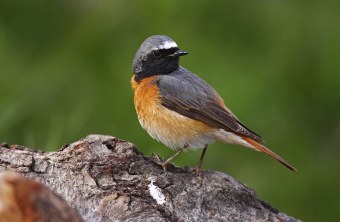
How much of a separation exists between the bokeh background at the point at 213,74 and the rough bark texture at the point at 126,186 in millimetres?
2207

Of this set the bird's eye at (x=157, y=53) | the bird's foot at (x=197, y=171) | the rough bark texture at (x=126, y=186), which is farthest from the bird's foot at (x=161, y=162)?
the bird's eye at (x=157, y=53)

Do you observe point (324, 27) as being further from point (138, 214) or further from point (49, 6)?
point (138, 214)

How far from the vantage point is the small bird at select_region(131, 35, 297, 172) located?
24.4ft

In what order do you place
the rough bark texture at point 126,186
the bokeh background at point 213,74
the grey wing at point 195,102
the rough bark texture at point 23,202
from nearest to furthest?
the rough bark texture at point 23,202, the rough bark texture at point 126,186, the grey wing at point 195,102, the bokeh background at point 213,74

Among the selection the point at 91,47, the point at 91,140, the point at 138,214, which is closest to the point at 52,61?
the point at 91,47

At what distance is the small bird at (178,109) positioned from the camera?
745 centimetres

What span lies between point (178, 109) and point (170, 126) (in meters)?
0.16

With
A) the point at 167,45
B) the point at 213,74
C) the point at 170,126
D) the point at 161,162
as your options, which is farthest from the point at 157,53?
the point at 213,74

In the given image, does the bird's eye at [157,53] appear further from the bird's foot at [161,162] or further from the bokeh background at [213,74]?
the bird's foot at [161,162]

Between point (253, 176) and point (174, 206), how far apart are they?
3311mm

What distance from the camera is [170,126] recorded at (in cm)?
754

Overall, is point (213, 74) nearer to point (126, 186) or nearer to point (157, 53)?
point (157, 53)

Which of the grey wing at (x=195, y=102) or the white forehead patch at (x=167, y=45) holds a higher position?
the white forehead patch at (x=167, y=45)

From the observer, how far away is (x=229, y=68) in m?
9.91
